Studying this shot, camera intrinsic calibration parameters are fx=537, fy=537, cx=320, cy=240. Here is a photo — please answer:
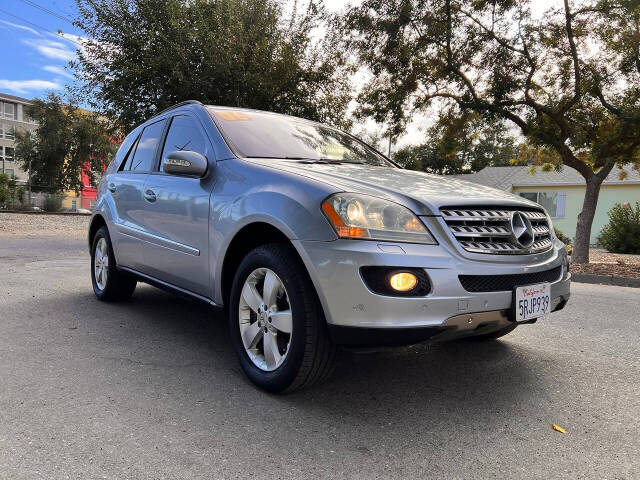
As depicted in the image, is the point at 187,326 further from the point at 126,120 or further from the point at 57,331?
the point at 126,120

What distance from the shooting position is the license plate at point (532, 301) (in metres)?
2.73

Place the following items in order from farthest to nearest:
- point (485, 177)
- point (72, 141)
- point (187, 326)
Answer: point (72, 141)
point (485, 177)
point (187, 326)

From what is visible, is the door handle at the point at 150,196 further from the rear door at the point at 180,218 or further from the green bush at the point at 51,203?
the green bush at the point at 51,203

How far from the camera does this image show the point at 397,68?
13328mm

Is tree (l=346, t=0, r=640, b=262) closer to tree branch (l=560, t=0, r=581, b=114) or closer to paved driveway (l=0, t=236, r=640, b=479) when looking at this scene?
tree branch (l=560, t=0, r=581, b=114)

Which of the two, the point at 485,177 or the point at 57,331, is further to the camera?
the point at 485,177

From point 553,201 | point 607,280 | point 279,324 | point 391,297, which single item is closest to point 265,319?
point 279,324

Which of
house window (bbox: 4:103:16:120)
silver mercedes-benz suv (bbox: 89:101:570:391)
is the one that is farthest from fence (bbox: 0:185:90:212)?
house window (bbox: 4:103:16:120)

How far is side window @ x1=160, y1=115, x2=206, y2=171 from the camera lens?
388 centimetres

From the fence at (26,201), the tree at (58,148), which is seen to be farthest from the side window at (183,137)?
the tree at (58,148)

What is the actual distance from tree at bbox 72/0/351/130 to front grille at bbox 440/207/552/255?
11.1 meters

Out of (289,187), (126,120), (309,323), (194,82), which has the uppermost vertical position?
(194,82)

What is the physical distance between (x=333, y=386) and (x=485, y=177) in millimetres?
29795

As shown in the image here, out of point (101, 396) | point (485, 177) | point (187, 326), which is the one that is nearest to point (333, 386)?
point (101, 396)
